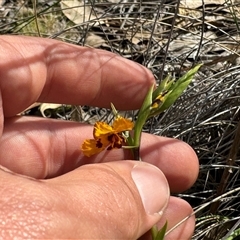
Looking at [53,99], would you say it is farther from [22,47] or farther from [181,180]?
[181,180]

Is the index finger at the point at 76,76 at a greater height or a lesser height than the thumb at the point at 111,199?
greater

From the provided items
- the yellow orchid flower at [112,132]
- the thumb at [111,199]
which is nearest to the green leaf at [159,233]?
the thumb at [111,199]

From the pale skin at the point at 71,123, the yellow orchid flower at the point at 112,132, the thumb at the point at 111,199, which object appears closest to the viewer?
the thumb at the point at 111,199

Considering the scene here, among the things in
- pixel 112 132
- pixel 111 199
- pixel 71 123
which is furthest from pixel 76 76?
pixel 111 199

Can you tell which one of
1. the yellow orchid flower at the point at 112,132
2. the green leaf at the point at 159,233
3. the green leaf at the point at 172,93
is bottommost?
the green leaf at the point at 159,233

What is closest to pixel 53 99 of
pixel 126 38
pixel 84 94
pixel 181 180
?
pixel 84 94

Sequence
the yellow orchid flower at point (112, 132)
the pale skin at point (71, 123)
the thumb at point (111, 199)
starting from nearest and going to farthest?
the thumb at point (111, 199), the yellow orchid flower at point (112, 132), the pale skin at point (71, 123)

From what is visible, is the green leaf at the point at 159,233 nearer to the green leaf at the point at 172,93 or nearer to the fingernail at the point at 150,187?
the fingernail at the point at 150,187

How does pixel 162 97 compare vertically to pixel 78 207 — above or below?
above
